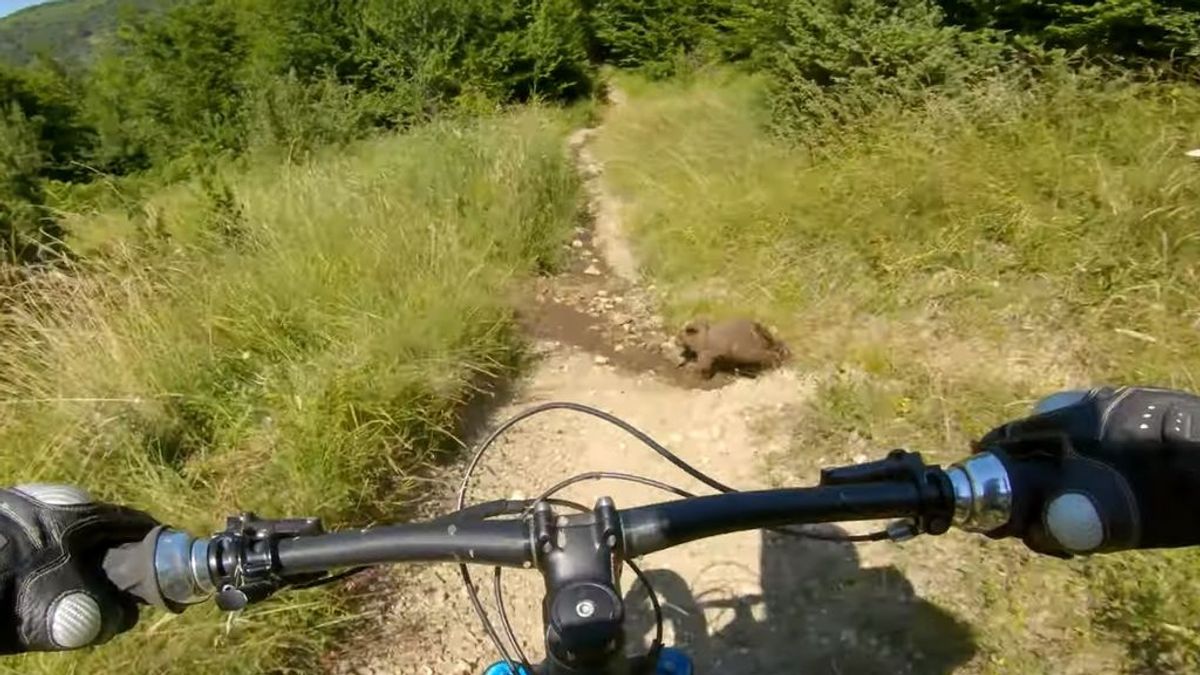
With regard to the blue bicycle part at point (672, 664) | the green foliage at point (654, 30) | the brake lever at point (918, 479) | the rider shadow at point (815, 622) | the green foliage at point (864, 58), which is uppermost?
the brake lever at point (918, 479)

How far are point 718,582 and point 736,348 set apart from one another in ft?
4.93

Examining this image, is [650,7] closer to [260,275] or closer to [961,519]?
[260,275]

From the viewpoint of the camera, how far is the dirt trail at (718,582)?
9.32 ft

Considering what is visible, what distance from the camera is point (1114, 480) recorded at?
0.95 m

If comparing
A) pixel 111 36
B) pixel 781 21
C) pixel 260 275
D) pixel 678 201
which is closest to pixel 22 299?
pixel 260 275

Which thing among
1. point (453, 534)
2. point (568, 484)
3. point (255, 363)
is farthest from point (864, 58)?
point (453, 534)

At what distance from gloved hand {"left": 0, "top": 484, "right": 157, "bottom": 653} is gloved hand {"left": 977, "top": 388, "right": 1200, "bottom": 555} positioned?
1.05 m

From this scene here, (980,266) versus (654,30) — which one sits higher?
(654,30)

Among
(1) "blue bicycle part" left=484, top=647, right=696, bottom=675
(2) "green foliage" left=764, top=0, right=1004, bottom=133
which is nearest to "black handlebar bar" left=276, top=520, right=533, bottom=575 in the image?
(1) "blue bicycle part" left=484, top=647, right=696, bottom=675

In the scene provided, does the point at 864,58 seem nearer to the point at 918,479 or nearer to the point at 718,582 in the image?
the point at 718,582

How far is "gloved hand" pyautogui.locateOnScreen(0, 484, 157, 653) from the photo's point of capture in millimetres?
944

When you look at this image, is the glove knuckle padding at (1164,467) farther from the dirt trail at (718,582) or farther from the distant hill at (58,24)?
the distant hill at (58,24)

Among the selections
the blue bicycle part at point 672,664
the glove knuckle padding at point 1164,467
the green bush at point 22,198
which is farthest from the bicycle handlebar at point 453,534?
the green bush at point 22,198

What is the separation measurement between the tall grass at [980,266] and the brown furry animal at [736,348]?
16 centimetres
